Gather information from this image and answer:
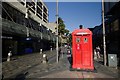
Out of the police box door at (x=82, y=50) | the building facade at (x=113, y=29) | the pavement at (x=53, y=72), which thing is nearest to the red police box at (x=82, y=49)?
the police box door at (x=82, y=50)

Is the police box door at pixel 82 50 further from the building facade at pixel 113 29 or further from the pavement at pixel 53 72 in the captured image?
the building facade at pixel 113 29

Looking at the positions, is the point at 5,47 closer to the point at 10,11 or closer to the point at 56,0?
the point at 10,11

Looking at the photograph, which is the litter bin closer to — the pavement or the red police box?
the pavement

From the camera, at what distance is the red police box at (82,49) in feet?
41.2

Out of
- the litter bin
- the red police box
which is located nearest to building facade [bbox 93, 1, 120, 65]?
the litter bin

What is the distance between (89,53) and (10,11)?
22.0 m

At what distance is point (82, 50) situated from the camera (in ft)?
41.7

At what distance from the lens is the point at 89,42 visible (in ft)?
41.3

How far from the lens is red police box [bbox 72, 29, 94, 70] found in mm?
12555

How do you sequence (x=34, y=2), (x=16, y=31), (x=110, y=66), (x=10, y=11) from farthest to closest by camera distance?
(x=34, y=2) → (x=10, y=11) → (x=16, y=31) → (x=110, y=66)

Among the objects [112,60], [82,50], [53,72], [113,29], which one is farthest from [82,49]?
[113,29]

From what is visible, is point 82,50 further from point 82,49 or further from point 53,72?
point 53,72

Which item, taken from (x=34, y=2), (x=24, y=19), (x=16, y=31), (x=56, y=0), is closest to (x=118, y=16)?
(x=56, y=0)

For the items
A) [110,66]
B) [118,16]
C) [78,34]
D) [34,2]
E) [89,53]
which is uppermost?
[34,2]
